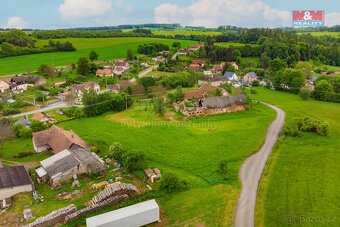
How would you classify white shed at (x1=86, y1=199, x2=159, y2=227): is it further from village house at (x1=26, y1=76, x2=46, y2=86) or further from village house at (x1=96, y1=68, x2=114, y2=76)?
village house at (x1=96, y1=68, x2=114, y2=76)

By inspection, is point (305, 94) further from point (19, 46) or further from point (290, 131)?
point (19, 46)

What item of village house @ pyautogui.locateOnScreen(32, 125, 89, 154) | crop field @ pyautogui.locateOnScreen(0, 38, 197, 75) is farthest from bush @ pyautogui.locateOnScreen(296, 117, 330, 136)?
crop field @ pyautogui.locateOnScreen(0, 38, 197, 75)

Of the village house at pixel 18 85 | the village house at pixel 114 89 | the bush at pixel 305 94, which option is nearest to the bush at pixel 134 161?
the village house at pixel 114 89

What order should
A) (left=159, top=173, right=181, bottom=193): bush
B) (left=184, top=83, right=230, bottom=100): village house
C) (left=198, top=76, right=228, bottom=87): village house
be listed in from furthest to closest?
(left=198, top=76, right=228, bottom=87): village house → (left=184, top=83, right=230, bottom=100): village house → (left=159, top=173, right=181, bottom=193): bush

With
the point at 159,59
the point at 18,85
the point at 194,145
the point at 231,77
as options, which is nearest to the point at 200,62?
the point at 159,59

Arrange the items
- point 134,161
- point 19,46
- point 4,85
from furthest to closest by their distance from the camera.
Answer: point 19,46 < point 4,85 < point 134,161
